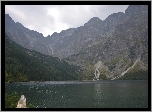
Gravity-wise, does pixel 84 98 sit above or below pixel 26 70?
below

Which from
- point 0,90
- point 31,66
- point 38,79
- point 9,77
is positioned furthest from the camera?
point 31,66

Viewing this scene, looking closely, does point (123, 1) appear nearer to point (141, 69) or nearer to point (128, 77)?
point (128, 77)

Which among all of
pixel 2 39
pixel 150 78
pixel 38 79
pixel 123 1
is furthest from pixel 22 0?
pixel 38 79

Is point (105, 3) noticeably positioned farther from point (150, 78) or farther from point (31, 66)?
point (31, 66)

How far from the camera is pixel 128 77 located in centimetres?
17438

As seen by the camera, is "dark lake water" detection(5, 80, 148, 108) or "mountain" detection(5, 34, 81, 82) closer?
"dark lake water" detection(5, 80, 148, 108)

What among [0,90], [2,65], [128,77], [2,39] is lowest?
[128,77]

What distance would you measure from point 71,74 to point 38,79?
53.9 metres

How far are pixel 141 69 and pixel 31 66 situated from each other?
91.2 meters

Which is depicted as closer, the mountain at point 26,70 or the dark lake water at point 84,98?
the dark lake water at point 84,98

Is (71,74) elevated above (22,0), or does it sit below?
below

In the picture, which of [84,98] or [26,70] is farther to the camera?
[26,70]

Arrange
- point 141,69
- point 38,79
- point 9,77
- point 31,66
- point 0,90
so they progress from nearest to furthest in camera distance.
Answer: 1. point 0,90
2. point 9,77
3. point 38,79
4. point 31,66
5. point 141,69

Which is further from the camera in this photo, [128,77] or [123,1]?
[128,77]
